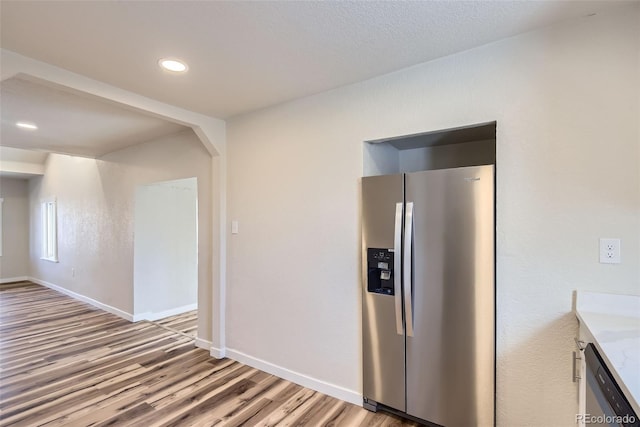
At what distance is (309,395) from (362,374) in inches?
19.9

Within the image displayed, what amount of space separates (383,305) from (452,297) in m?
0.47

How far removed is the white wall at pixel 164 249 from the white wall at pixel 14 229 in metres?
5.36

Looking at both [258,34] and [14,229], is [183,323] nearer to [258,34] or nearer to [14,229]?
[258,34]

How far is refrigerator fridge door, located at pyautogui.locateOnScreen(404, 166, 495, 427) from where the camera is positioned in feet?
6.10

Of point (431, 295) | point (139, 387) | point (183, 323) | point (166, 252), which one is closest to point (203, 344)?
point (139, 387)

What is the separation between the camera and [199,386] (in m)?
2.67

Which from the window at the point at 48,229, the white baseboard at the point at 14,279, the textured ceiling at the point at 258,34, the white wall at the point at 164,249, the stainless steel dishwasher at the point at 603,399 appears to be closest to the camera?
the stainless steel dishwasher at the point at 603,399

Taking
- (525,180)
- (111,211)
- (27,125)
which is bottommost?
(111,211)

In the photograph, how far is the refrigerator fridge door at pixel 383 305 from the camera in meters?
2.13

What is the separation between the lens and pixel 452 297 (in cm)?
195

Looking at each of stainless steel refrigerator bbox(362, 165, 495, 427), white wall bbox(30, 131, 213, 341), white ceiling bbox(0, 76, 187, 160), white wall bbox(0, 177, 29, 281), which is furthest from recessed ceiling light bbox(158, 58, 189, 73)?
white wall bbox(0, 177, 29, 281)

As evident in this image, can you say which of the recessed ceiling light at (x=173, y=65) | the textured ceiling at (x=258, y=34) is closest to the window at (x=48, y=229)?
the textured ceiling at (x=258, y=34)

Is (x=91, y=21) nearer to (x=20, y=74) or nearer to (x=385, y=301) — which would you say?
(x=20, y=74)

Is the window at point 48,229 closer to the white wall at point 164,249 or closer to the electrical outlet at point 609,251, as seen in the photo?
the white wall at point 164,249
